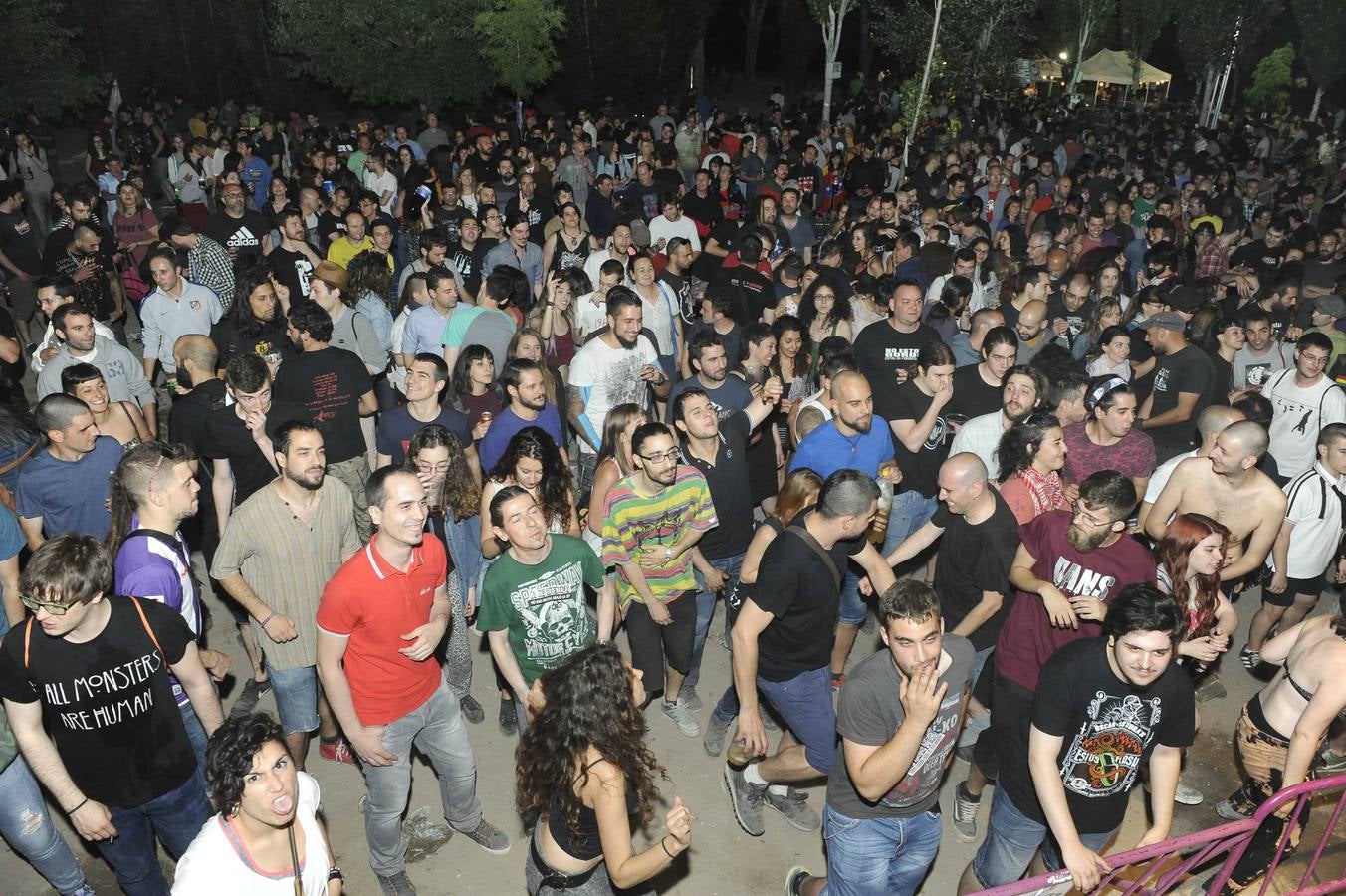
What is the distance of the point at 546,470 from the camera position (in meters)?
5.08

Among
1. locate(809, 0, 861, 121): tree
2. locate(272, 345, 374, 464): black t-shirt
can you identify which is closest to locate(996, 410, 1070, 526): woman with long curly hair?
locate(272, 345, 374, 464): black t-shirt

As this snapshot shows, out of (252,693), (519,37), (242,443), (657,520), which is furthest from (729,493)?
(519,37)

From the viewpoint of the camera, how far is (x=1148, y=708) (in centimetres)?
356

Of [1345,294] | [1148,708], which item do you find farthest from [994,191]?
[1148,708]

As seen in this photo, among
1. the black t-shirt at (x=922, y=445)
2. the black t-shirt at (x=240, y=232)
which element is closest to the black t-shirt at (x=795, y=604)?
the black t-shirt at (x=922, y=445)

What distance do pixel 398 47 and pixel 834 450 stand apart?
20.1 m

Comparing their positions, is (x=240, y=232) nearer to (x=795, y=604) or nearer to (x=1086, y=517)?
(x=795, y=604)

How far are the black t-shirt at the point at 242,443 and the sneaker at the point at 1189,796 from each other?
532cm

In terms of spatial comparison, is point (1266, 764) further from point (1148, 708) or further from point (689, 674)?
point (689, 674)

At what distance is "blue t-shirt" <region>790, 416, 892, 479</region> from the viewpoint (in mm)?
5570

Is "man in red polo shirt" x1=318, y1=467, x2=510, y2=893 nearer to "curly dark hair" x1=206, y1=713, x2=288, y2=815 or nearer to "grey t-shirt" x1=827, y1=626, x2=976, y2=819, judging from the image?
"curly dark hair" x1=206, y1=713, x2=288, y2=815

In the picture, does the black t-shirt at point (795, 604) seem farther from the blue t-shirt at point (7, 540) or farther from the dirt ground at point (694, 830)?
the blue t-shirt at point (7, 540)

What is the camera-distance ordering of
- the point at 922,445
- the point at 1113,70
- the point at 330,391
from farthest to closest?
the point at 1113,70 → the point at 922,445 → the point at 330,391

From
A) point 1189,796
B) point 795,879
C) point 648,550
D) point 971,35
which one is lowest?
point 1189,796
